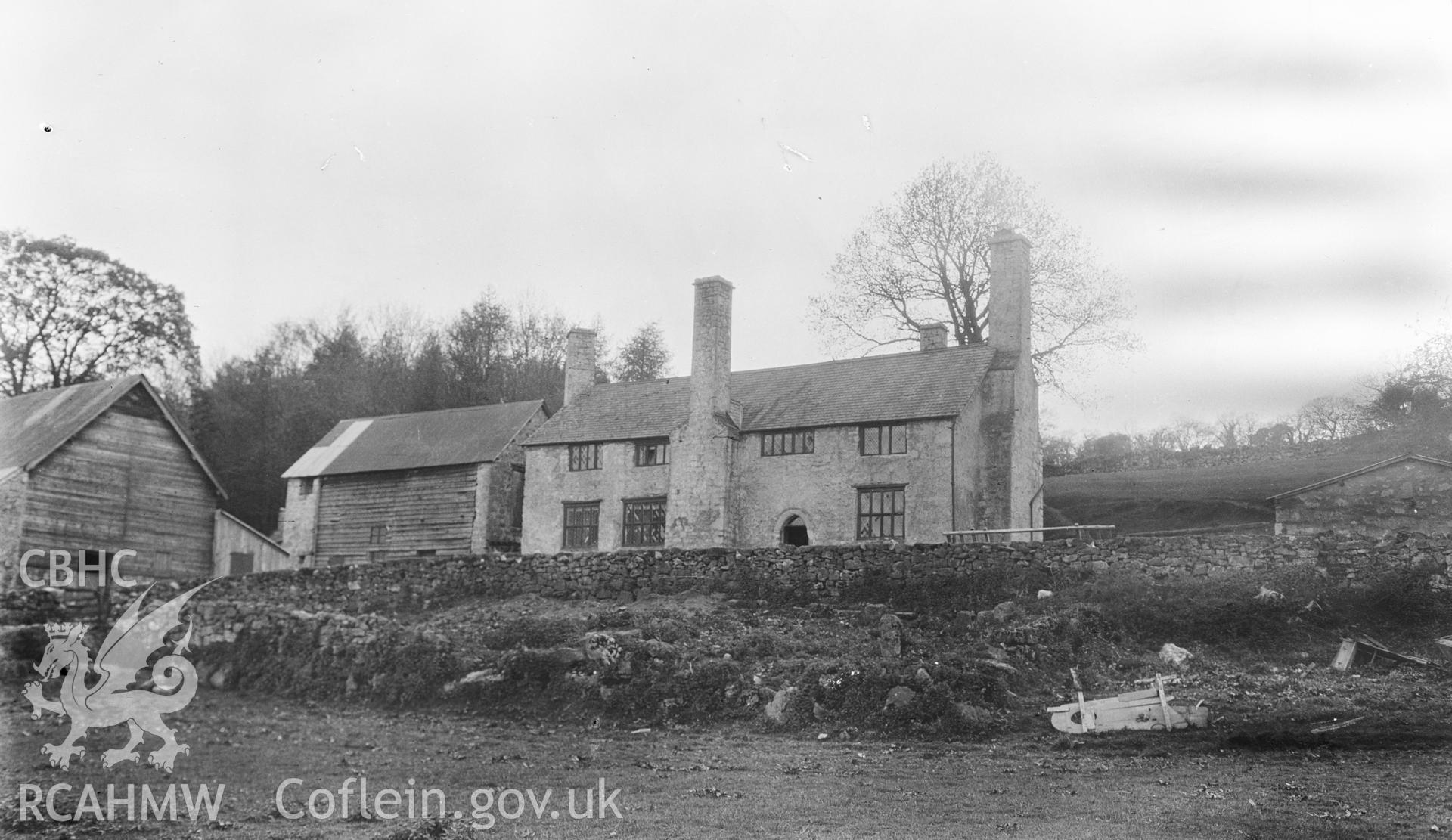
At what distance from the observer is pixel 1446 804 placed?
13.0 meters

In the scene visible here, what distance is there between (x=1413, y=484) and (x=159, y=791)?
29.2 meters

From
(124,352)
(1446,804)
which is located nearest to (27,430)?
(124,352)

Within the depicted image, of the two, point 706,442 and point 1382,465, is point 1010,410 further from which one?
point 1382,465

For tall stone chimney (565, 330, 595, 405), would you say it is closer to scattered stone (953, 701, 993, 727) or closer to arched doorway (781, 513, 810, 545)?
arched doorway (781, 513, 810, 545)

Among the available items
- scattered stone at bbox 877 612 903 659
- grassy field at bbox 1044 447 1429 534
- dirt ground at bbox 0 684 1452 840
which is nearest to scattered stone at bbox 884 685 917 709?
dirt ground at bbox 0 684 1452 840

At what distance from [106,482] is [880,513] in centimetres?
2424

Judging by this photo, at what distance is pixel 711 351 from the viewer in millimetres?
37000

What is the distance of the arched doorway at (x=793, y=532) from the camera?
35594 mm

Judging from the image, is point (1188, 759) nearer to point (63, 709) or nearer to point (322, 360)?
point (63, 709)

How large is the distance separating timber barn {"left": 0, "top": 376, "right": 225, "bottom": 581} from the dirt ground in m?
18.2

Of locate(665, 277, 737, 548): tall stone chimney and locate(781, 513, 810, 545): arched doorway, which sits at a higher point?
locate(665, 277, 737, 548): tall stone chimney

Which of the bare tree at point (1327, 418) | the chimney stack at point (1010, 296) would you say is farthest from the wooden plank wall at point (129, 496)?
the bare tree at point (1327, 418)

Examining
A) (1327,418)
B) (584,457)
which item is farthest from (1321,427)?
(584,457)

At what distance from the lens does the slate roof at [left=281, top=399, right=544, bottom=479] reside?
141 feet
